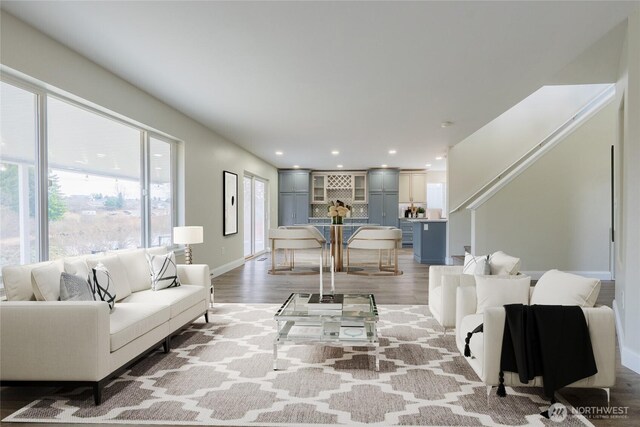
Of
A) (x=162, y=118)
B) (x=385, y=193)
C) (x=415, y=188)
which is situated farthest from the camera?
(x=415, y=188)

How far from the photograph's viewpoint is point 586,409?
7.54 ft

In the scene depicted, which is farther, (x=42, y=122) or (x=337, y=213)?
(x=337, y=213)

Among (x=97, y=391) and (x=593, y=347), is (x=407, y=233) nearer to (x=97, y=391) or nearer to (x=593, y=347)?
(x=593, y=347)

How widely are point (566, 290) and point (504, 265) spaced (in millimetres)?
855

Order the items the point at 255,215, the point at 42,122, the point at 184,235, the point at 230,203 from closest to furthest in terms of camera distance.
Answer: the point at 42,122
the point at 184,235
the point at 230,203
the point at 255,215

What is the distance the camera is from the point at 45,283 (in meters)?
2.57

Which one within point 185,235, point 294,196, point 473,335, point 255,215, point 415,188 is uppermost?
point 415,188

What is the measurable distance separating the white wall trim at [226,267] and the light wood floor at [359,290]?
0.40 ft

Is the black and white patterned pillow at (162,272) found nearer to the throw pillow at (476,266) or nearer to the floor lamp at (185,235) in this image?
the floor lamp at (185,235)

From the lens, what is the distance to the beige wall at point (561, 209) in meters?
6.29

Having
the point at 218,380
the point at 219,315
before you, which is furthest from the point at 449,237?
the point at 218,380

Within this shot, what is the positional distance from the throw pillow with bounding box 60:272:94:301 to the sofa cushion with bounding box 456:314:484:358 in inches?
100

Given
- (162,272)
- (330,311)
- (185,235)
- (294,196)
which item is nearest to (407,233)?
(294,196)

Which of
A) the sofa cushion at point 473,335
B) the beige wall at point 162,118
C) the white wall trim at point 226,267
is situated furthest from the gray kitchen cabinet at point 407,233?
the sofa cushion at point 473,335
